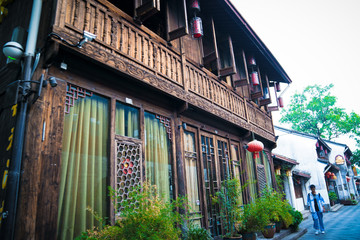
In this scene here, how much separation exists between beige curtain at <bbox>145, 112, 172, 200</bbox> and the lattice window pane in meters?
0.37

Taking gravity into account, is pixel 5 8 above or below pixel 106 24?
above

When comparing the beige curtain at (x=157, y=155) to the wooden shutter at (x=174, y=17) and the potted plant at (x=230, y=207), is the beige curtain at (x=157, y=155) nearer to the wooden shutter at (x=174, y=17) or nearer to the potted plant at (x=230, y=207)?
the potted plant at (x=230, y=207)

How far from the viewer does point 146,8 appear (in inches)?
216

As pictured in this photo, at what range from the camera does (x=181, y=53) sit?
7039 millimetres

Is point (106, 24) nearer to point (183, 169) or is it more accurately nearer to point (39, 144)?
point (39, 144)

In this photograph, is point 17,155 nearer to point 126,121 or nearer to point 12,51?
point 12,51

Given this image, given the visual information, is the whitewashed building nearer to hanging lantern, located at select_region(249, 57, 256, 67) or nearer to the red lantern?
hanging lantern, located at select_region(249, 57, 256, 67)

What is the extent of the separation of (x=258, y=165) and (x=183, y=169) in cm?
579

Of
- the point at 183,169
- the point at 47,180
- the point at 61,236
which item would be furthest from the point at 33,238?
the point at 183,169

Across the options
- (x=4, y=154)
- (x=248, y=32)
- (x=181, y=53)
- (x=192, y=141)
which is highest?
(x=248, y=32)

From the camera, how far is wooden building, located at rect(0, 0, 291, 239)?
12.0 ft

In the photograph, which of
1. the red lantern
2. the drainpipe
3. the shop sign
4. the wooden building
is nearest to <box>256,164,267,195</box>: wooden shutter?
the wooden building

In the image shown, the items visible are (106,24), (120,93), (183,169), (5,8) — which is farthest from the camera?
(183,169)

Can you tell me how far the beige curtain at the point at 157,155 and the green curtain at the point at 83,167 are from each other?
118 centimetres
